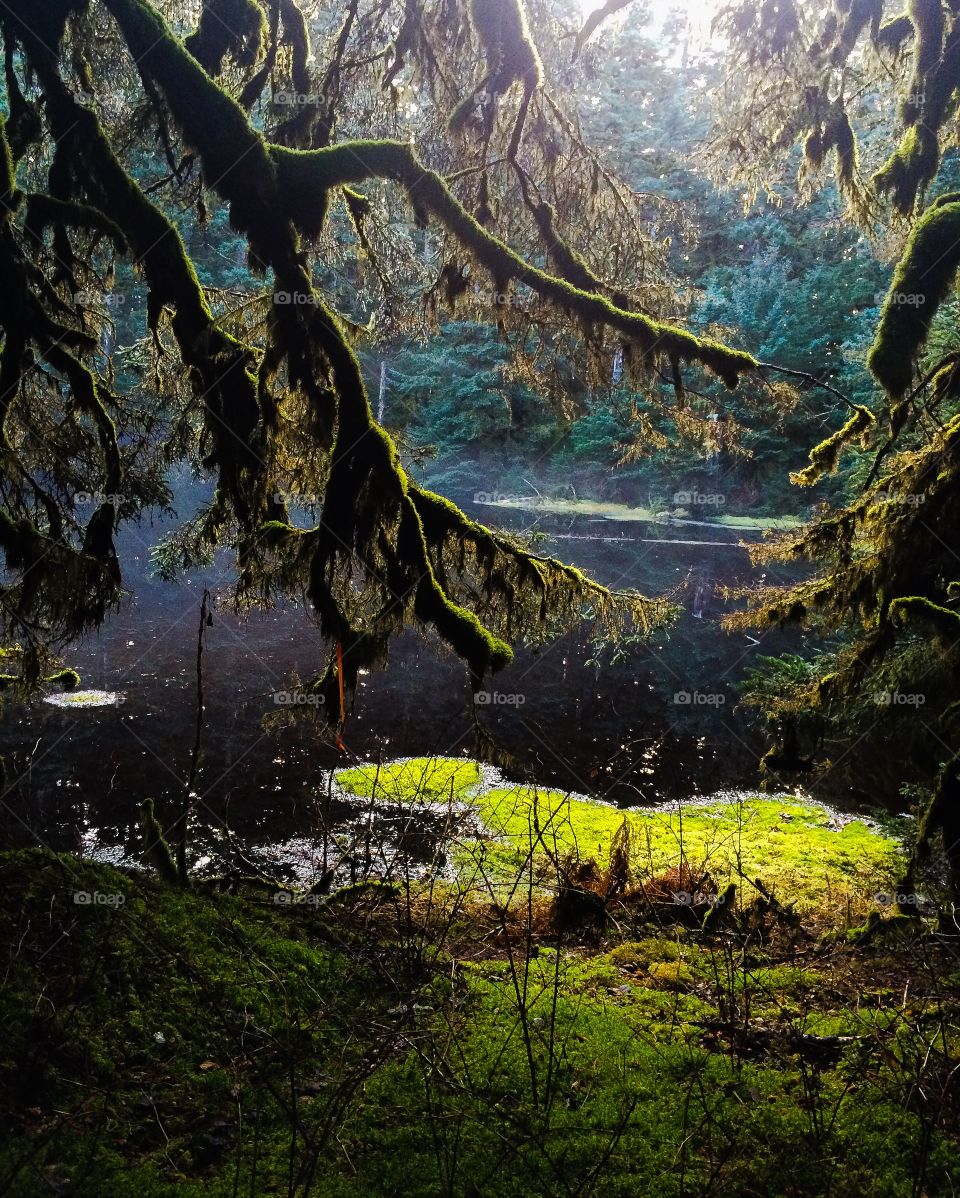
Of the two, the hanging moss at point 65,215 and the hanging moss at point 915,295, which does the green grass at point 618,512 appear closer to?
the hanging moss at point 915,295

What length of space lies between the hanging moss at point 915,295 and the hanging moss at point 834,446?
53.9 inches

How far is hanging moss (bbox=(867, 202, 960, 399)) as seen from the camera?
3971 mm

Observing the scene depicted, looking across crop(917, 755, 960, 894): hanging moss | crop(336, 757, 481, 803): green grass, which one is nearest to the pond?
crop(336, 757, 481, 803): green grass

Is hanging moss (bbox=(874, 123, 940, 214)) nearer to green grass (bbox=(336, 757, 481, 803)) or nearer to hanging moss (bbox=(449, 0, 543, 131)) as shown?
hanging moss (bbox=(449, 0, 543, 131))

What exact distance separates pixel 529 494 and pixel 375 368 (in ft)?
22.3

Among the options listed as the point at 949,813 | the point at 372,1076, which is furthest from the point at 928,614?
the point at 372,1076

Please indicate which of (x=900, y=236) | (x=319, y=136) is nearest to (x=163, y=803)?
(x=319, y=136)

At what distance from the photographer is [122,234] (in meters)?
4.20

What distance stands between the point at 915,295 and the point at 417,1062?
4.11 meters

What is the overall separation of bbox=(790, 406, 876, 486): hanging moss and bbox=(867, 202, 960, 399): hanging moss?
1.37 m

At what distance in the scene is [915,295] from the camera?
13.4 feet

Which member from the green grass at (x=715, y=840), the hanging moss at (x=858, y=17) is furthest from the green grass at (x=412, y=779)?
the hanging moss at (x=858, y=17)

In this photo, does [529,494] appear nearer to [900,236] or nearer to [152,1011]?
[900,236]

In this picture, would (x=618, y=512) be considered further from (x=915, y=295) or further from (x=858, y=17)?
(x=915, y=295)
